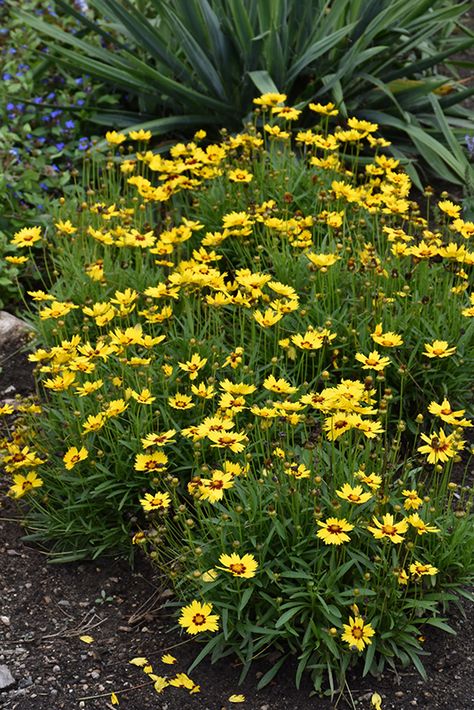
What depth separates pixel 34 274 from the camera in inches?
163

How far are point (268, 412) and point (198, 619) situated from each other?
58 centimetres

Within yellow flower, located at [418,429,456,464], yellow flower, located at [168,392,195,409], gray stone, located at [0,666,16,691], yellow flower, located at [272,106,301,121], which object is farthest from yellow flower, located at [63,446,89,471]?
yellow flower, located at [272,106,301,121]

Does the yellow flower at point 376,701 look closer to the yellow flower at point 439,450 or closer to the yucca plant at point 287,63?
the yellow flower at point 439,450

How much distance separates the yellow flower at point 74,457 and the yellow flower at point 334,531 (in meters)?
0.78

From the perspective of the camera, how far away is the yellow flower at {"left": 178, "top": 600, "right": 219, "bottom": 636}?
8.02 ft

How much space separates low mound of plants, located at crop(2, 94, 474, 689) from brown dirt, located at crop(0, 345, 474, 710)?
0.06 meters

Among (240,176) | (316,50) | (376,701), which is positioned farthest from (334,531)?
(316,50)

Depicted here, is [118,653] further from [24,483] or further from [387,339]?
[387,339]

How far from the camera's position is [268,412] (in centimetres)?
268

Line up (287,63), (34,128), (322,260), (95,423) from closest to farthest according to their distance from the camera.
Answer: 1. (95,423)
2. (322,260)
3. (287,63)
4. (34,128)

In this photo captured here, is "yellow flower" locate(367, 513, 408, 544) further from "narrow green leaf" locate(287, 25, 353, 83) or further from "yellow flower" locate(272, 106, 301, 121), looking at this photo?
"narrow green leaf" locate(287, 25, 353, 83)

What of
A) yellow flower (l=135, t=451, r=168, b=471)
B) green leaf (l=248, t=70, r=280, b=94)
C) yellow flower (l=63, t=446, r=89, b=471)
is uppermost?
green leaf (l=248, t=70, r=280, b=94)

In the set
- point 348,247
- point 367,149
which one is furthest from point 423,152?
point 348,247

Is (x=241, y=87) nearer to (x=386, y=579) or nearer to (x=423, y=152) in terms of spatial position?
(x=423, y=152)
